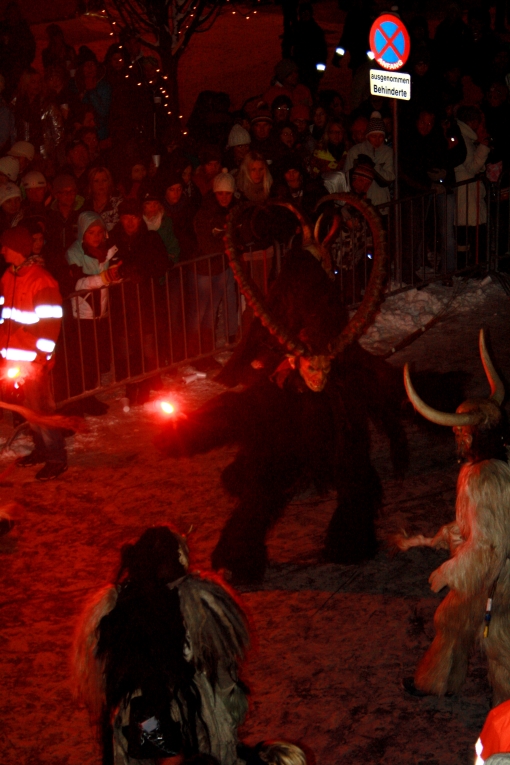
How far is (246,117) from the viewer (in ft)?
45.9

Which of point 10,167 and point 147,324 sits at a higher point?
point 10,167

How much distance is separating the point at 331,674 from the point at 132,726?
2100 millimetres

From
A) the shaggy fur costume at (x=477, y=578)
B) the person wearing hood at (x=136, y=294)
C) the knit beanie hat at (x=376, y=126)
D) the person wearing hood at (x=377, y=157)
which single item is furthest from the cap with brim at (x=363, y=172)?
the shaggy fur costume at (x=477, y=578)

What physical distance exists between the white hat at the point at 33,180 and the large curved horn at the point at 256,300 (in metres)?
4.09

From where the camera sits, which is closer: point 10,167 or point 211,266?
point 211,266

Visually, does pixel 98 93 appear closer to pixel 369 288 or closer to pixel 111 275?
pixel 111 275

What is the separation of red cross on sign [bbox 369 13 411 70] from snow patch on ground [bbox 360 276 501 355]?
2.62 meters

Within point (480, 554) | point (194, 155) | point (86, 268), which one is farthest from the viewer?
point (194, 155)

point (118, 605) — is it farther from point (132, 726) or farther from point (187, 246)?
point (187, 246)

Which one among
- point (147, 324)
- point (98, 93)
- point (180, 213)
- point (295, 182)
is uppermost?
point (98, 93)

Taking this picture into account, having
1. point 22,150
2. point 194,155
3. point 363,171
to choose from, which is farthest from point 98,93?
point 363,171

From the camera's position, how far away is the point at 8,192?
363 inches

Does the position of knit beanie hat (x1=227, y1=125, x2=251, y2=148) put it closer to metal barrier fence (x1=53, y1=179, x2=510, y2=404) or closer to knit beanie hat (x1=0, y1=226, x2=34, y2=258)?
metal barrier fence (x1=53, y1=179, x2=510, y2=404)

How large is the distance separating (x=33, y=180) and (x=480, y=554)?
22.8ft
